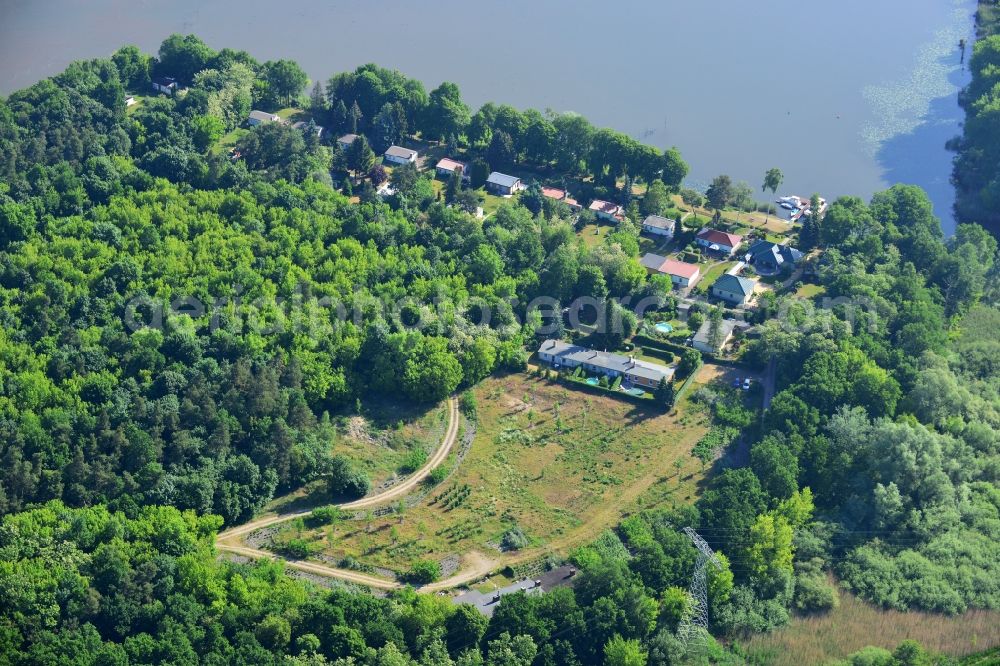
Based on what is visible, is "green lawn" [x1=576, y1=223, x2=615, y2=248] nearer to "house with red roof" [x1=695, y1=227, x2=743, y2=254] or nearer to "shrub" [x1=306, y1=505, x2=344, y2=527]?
"house with red roof" [x1=695, y1=227, x2=743, y2=254]

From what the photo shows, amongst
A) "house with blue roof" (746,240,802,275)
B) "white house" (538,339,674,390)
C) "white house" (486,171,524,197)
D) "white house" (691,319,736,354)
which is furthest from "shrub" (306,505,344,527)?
"white house" (486,171,524,197)

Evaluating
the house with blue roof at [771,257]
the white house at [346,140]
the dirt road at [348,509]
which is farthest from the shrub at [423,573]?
the white house at [346,140]

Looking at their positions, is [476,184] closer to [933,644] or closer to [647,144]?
[647,144]

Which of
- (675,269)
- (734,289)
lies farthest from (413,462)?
(734,289)

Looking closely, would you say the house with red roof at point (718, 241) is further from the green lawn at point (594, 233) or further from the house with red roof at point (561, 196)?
the house with red roof at point (561, 196)

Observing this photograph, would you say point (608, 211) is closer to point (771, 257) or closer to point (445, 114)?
point (771, 257)

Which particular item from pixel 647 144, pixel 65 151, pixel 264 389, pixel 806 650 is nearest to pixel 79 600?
pixel 264 389

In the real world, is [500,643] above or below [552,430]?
below
